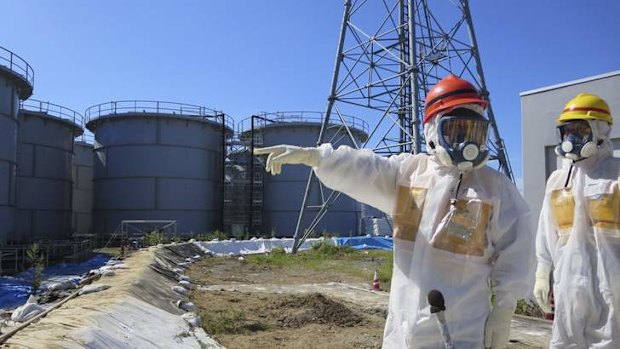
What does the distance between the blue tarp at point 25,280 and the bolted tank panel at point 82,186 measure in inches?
596

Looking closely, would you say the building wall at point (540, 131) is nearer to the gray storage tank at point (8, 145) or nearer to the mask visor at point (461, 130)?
the mask visor at point (461, 130)

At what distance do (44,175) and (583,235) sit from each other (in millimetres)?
30915

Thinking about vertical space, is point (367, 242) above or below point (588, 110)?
below

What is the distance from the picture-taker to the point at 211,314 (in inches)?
281

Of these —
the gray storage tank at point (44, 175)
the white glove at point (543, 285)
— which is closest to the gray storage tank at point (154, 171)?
the gray storage tank at point (44, 175)

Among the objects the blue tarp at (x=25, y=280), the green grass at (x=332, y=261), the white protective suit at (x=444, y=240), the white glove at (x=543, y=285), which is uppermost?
the white protective suit at (x=444, y=240)

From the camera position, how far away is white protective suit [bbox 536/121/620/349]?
3.55 metres

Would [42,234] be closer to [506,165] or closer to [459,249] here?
[506,165]

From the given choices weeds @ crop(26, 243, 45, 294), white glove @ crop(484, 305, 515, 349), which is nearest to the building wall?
white glove @ crop(484, 305, 515, 349)

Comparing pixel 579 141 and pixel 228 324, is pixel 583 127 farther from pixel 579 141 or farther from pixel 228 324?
pixel 228 324

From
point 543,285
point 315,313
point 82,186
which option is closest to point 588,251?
point 543,285

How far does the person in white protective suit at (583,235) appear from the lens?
3.57m

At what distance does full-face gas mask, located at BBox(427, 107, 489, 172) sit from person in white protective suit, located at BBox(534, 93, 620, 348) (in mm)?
1473

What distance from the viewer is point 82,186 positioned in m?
38.3
